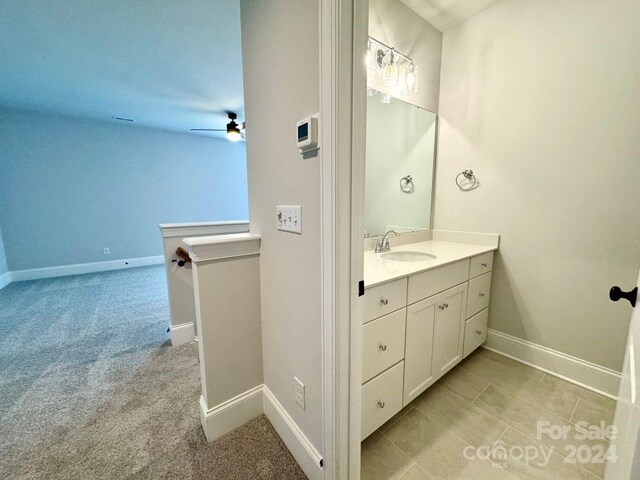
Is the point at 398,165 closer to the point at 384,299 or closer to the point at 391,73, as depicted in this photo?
the point at 391,73

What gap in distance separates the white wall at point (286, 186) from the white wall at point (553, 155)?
1.72 meters

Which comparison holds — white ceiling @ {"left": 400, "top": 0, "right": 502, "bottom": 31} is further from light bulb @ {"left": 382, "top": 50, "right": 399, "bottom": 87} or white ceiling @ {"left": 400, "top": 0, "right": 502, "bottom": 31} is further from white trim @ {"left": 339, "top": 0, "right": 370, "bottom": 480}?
white trim @ {"left": 339, "top": 0, "right": 370, "bottom": 480}

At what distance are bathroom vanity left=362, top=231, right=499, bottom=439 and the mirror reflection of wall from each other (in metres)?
0.31

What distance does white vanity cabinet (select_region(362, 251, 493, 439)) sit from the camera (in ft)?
3.76

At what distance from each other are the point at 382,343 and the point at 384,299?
215 millimetres

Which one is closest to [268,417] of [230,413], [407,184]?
[230,413]

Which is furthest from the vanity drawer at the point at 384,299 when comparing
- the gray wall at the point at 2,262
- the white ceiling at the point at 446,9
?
the gray wall at the point at 2,262

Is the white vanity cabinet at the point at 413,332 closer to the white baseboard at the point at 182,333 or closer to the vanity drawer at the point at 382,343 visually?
the vanity drawer at the point at 382,343

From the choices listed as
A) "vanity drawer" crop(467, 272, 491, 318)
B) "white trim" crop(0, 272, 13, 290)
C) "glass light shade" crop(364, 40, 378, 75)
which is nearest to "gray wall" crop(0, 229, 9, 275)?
"white trim" crop(0, 272, 13, 290)

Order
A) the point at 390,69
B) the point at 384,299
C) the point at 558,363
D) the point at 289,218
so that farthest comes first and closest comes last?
the point at 390,69, the point at 558,363, the point at 384,299, the point at 289,218

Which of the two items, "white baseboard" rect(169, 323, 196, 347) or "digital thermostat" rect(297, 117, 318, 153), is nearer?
"digital thermostat" rect(297, 117, 318, 153)

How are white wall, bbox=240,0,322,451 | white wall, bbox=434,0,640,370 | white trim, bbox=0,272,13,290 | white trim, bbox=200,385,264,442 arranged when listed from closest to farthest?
white wall, bbox=240,0,322,451 → white trim, bbox=200,385,264,442 → white wall, bbox=434,0,640,370 → white trim, bbox=0,272,13,290

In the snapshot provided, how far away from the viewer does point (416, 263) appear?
146 centimetres

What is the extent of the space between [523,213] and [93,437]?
297cm
